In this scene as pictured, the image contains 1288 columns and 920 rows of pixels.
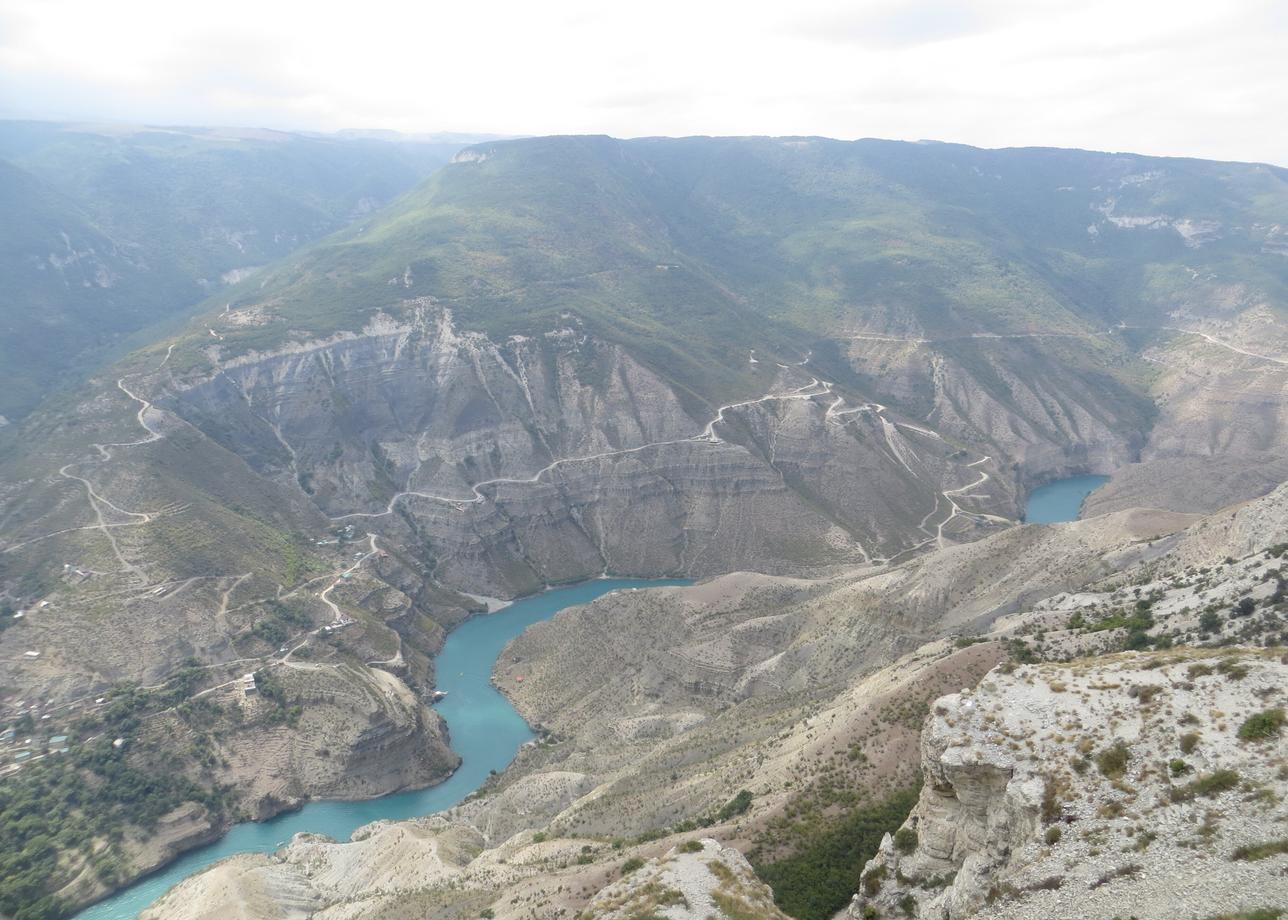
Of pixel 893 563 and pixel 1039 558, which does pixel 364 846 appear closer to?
pixel 1039 558

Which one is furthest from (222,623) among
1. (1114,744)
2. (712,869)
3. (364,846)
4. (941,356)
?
(941,356)

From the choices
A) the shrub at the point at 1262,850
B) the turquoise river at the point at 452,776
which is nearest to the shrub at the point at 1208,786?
the shrub at the point at 1262,850

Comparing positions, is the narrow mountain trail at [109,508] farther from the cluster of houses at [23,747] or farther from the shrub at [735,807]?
the shrub at [735,807]

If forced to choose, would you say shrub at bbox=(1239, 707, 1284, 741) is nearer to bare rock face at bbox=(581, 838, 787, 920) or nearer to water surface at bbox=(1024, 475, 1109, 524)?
bare rock face at bbox=(581, 838, 787, 920)

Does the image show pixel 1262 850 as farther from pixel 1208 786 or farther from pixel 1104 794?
pixel 1104 794

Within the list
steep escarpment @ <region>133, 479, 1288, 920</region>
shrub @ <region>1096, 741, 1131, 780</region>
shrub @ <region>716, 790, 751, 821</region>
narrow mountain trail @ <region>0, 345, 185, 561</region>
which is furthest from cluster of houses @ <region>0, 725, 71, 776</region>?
shrub @ <region>1096, 741, 1131, 780</region>
